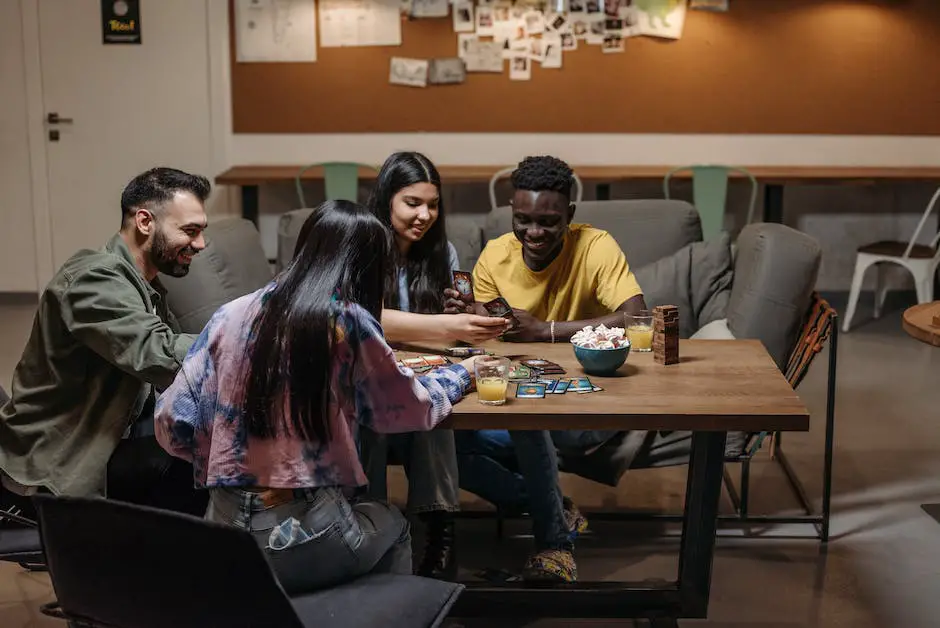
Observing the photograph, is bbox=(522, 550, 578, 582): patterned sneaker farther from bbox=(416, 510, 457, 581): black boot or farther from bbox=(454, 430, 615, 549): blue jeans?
bbox=(416, 510, 457, 581): black boot

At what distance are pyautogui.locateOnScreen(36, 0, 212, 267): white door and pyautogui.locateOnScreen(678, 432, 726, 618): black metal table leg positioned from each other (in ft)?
16.4

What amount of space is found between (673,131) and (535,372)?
4618 millimetres

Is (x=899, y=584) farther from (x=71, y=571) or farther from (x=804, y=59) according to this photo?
(x=804, y=59)

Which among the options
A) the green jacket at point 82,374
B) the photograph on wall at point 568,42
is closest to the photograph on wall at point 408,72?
the photograph on wall at point 568,42

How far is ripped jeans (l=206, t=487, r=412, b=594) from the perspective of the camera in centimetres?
195

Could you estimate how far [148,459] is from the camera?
2.54m

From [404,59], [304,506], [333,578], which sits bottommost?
[333,578]

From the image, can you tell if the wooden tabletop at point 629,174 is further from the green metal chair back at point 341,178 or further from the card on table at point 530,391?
the card on table at point 530,391

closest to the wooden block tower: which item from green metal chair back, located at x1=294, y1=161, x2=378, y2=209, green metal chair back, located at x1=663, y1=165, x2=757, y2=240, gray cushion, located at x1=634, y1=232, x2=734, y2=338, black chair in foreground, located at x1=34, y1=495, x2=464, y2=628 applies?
gray cushion, located at x1=634, y1=232, x2=734, y2=338

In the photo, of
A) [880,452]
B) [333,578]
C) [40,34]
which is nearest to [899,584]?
[880,452]

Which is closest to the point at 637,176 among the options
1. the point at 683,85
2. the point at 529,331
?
the point at 683,85

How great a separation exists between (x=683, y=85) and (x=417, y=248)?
4116 millimetres

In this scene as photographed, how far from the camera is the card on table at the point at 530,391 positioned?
7.93ft

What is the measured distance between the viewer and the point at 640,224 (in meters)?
3.95
